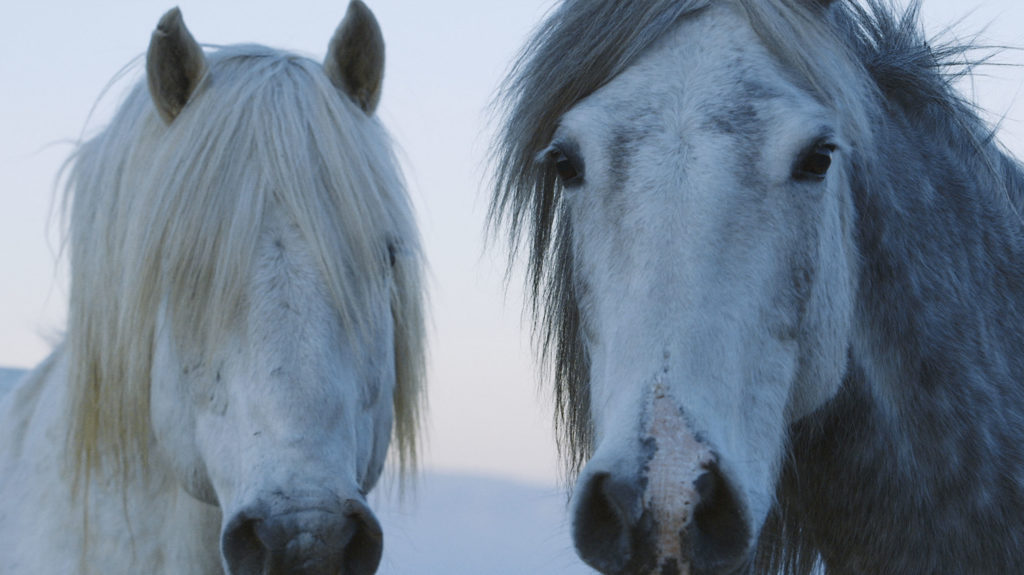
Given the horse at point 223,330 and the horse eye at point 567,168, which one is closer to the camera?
the horse at point 223,330

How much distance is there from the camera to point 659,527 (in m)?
2.58

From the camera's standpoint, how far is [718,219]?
2.93 m

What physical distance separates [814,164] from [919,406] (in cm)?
80

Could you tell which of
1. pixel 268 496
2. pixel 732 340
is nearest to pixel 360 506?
pixel 268 496

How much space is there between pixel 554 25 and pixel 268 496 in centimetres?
184

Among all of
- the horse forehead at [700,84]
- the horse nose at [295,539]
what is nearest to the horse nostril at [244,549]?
the horse nose at [295,539]

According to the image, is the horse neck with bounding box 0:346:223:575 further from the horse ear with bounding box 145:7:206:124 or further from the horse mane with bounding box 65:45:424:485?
the horse ear with bounding box 145:7:206:124

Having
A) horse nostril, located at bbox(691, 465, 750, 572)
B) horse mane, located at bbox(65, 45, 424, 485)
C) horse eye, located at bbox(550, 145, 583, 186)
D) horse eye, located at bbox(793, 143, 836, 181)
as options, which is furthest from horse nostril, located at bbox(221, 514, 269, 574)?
horse eye, located at bbox(793, 143, 836, 181)

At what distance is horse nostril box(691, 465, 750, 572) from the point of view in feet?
8.54

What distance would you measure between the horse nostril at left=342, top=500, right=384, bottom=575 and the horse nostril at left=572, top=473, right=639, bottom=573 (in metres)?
0.63

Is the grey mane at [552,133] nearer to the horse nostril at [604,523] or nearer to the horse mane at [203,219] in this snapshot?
the horse mane at [203,219]

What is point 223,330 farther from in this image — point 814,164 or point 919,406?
point 919,406

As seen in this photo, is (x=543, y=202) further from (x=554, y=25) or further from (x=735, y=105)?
(x=735, y=105)

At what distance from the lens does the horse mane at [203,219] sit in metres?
3.31
